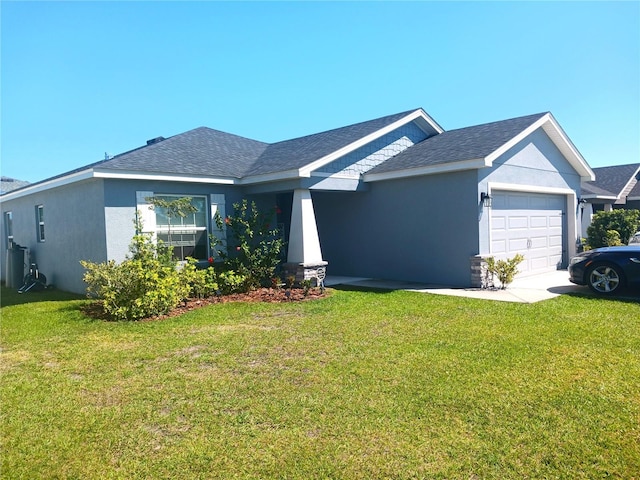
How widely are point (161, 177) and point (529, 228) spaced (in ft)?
34.0

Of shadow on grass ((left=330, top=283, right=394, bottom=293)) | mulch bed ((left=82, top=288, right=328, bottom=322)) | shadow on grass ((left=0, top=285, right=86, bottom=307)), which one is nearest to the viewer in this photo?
mulch bed ((left=82, top=288, right=328, bottom=322))

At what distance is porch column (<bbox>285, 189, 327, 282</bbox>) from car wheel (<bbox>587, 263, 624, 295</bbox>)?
6174 millimetres

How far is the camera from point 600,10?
34.7ft

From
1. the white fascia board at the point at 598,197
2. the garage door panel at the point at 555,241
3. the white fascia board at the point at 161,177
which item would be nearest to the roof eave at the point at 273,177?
the white fascia board at the point at 161,177

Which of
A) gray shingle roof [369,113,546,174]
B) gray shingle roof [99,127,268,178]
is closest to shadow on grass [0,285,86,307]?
gray shingle roof [99,127,268,178]

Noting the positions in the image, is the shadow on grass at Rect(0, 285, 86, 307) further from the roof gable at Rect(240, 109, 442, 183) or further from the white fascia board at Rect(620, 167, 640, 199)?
the white fascia board at Rect(620, 167, 640, 199)

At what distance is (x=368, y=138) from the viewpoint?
1258 centimetres

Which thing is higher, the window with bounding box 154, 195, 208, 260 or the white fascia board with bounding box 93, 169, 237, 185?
the white fascia board with bounding box 93, 169, 237, 185

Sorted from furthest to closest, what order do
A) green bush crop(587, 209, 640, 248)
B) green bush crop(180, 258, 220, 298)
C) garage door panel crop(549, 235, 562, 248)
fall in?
1. green bush crop(587, 209, 640, 248)
2. garage door panel crop(549, 235, 562, 248)
3. green bush crop(180, 258, 220, 298)

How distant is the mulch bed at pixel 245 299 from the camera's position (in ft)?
28.5

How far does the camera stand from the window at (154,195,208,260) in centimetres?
1092

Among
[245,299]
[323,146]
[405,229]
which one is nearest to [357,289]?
[405,229]

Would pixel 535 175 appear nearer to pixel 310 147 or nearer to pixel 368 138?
pixel 368 138

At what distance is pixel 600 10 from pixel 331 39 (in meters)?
7.08
